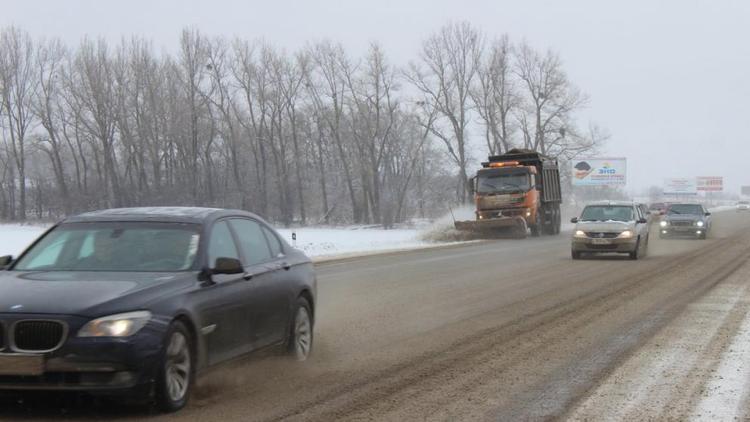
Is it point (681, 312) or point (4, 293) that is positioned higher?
point (4, 293)

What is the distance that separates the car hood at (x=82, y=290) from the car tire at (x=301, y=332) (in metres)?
1.77

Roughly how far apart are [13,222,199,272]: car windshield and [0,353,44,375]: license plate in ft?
3.64

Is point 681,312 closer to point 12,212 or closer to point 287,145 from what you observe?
point 287,145

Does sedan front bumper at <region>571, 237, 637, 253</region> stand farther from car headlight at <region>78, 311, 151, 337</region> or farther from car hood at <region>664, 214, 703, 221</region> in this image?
car headlight at <region>78, 311, 151, 337</region>

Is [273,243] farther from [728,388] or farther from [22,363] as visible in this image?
[728,388]

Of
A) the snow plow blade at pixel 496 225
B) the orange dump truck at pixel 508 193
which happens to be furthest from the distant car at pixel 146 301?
the orange dump truck at pixel 508 193

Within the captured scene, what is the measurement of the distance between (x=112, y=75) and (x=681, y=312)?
6234 cm

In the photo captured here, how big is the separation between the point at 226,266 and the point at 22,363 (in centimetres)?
162

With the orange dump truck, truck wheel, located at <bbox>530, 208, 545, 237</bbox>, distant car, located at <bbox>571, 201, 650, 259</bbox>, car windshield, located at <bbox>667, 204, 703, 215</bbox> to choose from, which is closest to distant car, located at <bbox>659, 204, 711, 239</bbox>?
car windshield, located at <bbox>667, 204, 703, 215</bbox>

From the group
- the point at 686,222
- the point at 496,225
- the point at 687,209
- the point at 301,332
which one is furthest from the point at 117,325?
the point at 687,209

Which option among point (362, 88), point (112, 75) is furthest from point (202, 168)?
point (362, 88)

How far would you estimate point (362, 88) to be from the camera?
7006cm

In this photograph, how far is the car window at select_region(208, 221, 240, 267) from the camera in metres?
6.38

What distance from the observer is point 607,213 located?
22.4m
